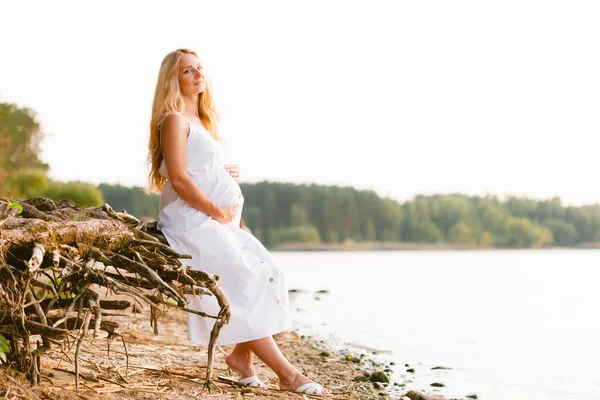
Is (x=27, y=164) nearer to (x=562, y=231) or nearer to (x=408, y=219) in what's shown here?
(x=408, y=219)

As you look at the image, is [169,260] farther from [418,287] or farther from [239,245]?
[418,287]

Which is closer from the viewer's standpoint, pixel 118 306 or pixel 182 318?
pixel 118 306

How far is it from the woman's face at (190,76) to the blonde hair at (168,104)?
1.2 inches

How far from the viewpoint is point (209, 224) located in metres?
4.21

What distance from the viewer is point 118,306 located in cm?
391

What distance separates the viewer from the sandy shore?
3881mm

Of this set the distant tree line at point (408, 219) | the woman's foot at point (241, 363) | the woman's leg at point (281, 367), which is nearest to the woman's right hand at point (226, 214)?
the woman's leg at point (281, 367)

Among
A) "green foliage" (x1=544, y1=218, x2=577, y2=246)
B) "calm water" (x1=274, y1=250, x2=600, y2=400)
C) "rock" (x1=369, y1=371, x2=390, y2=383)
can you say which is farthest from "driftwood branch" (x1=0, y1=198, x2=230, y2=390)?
"green foliage" (x1=544, y1=218, x2=577, y2=246)

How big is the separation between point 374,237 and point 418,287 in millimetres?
42870

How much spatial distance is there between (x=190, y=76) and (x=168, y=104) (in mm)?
243

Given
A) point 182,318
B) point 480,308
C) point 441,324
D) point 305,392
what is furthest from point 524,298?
point 305,392

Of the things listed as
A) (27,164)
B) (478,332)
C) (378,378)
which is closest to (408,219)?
(27,164)

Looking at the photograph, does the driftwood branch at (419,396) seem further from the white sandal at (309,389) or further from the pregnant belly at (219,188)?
the pregnant belly at (219,188)

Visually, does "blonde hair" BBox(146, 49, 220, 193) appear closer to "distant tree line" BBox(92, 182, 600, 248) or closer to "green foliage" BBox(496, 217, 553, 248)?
"distant tree line" BBox(92, 182, 600, 248)
